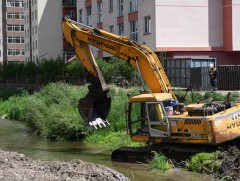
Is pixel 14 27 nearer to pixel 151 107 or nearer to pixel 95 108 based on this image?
pixel 95 108

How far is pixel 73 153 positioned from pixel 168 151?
17.5 ft

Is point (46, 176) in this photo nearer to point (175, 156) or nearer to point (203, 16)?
point (175, 156)

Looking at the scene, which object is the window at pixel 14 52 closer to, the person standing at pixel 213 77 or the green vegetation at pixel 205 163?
the person standing at pixel 213 77

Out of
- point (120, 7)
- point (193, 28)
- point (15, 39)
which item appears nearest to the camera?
point (193, 28)

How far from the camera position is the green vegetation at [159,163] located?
17.7 metres

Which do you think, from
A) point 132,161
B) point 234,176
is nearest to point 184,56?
point 132,161

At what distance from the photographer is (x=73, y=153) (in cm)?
2261

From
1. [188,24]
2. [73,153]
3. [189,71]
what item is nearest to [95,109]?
[73,153]

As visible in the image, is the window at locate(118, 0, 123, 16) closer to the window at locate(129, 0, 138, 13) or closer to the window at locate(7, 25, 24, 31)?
the window at locate(129, 0, 138, 13)

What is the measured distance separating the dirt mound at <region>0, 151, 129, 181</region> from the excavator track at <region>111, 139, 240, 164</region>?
15.5 ft

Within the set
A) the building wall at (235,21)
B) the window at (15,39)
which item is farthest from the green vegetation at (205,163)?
the window at (15,39)

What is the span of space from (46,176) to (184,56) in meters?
31.4

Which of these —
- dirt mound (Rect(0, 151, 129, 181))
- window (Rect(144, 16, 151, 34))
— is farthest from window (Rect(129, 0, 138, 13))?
dirt mound (Rect(0, 151, 129, 181))

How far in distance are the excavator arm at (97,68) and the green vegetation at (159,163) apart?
2181mm
